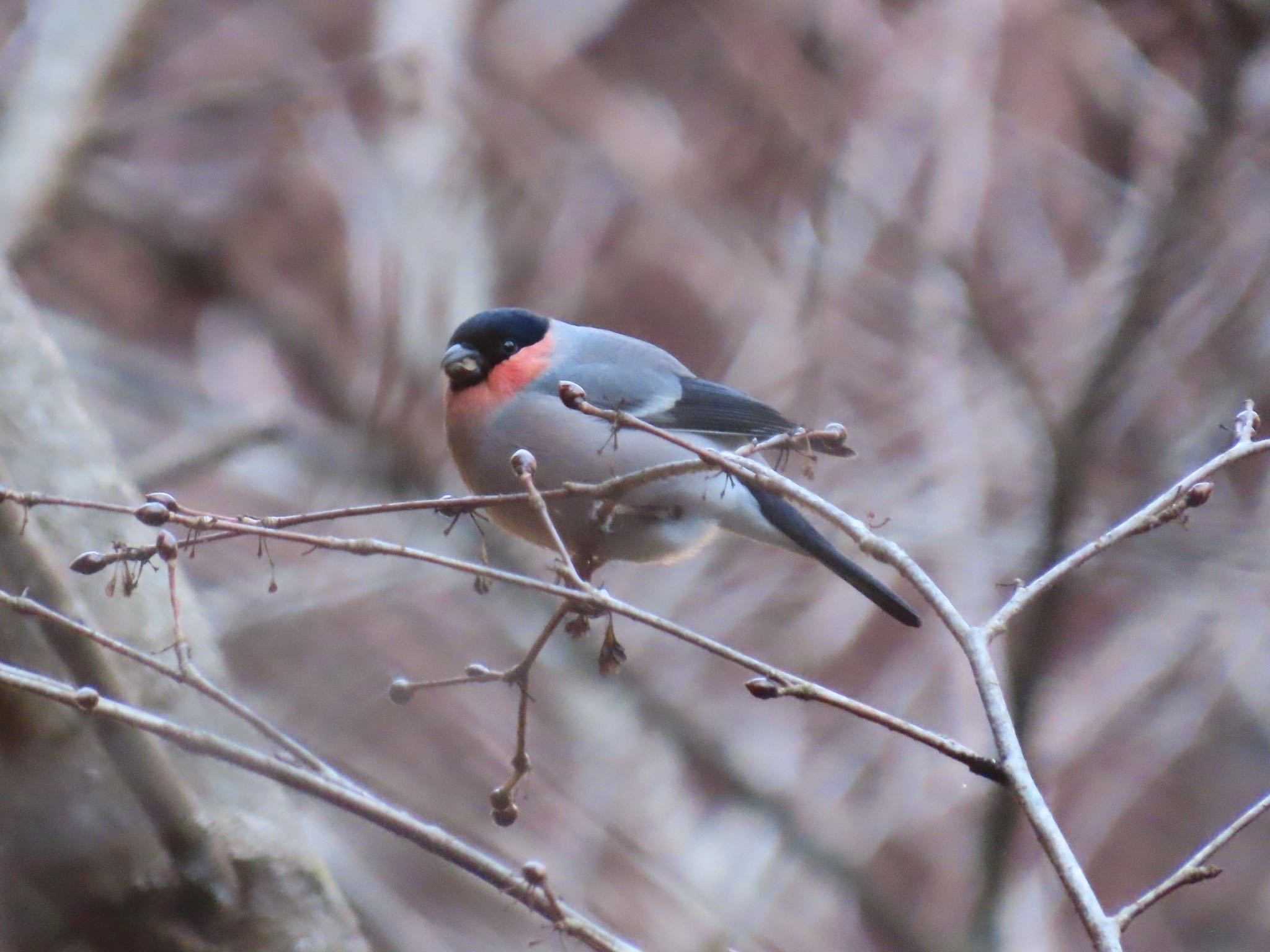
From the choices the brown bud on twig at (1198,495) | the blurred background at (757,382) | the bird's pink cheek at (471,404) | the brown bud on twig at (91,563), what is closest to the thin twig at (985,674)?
the brown bud on twig at (1198,495)

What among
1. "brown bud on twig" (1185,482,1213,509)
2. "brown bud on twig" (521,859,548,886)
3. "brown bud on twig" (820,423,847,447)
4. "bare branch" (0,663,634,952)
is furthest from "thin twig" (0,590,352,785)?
"brown bud on twig" (1185,482,1213,509)

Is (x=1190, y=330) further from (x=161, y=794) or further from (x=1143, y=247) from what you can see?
(x=161, y=794)

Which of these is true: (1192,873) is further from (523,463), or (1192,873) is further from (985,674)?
(523,463)

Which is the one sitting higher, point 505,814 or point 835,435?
point 835,435

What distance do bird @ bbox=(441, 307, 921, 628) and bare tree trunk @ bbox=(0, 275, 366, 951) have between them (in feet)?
1.42

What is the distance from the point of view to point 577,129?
3.74 metres

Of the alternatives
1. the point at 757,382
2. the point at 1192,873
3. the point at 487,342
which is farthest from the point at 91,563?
the point at 757,382

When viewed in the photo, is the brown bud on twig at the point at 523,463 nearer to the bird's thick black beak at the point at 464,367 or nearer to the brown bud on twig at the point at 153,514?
the brown bud on twig at the point at 153,514

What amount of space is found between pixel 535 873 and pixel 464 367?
1.05 meters

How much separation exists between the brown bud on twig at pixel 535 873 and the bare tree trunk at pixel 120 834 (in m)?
0.45

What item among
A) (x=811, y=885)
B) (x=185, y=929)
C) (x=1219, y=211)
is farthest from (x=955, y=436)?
(x=185, y=929)

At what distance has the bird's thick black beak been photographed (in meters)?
1.69

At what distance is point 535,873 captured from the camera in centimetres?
70

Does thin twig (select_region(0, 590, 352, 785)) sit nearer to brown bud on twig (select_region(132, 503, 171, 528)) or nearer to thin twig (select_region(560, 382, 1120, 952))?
brown bud on twig (select_region(132, 503, 171, 528))
